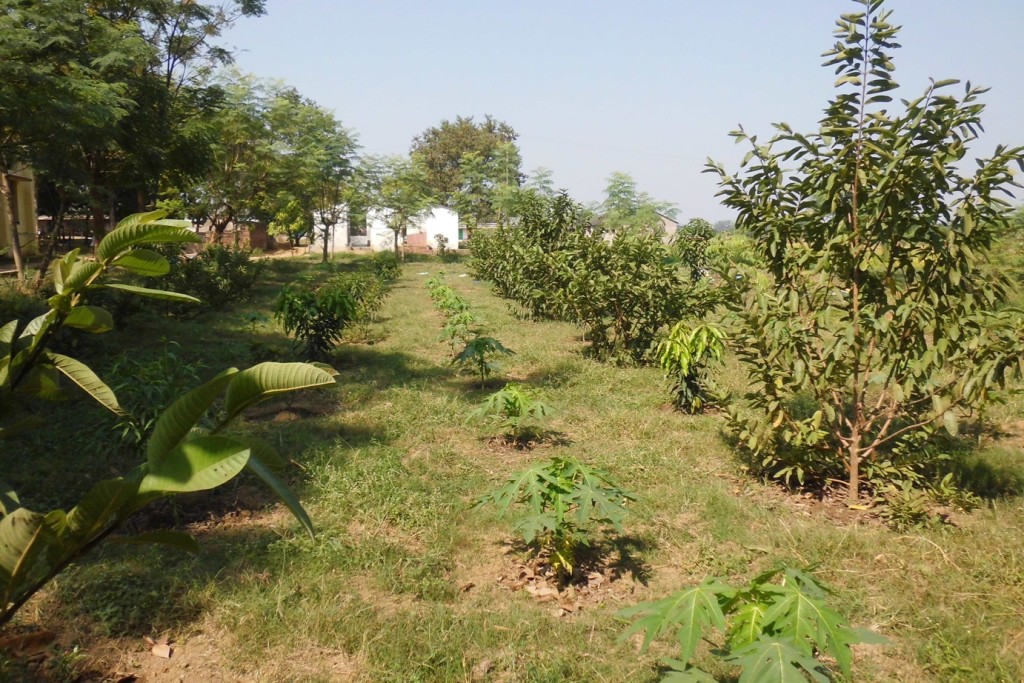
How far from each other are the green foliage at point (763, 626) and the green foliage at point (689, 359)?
Answer: 396 centimetres

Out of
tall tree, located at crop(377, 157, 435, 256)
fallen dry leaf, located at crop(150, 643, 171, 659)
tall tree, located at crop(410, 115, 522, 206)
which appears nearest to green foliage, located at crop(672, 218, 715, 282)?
fallen dry leaf, located at crop(150, 643, 171, 659)

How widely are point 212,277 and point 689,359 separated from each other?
9.87 m

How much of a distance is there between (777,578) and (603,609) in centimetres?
83

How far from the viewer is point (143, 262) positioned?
143 cm

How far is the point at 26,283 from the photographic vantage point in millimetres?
9766

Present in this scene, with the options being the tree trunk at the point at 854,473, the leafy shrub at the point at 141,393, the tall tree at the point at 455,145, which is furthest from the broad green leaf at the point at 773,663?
the tall tree at the point at 455,145

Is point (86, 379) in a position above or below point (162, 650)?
above

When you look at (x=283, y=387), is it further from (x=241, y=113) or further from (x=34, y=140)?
(x=241, y=113)

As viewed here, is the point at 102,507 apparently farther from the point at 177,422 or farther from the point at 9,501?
the point at 9,501

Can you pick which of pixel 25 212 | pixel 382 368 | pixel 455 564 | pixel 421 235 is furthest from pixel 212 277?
pixel 421 235

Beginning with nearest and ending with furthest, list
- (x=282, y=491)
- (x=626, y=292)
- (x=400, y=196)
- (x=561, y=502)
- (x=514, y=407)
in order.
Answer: (x=282, y=491) < (x=561, y=502) < (x=514, y=407) < (x=626, y=292) < (x=400, y=196)

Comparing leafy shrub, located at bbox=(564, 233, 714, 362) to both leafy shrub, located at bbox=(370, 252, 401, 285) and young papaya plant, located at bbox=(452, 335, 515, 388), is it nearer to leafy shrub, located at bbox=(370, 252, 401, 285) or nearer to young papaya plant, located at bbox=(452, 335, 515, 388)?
young papaya plant, located at bbox=(452, 335, 515, 388)

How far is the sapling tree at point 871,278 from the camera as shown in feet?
13.4

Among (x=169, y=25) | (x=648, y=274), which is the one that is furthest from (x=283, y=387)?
(x=169, y=25)
